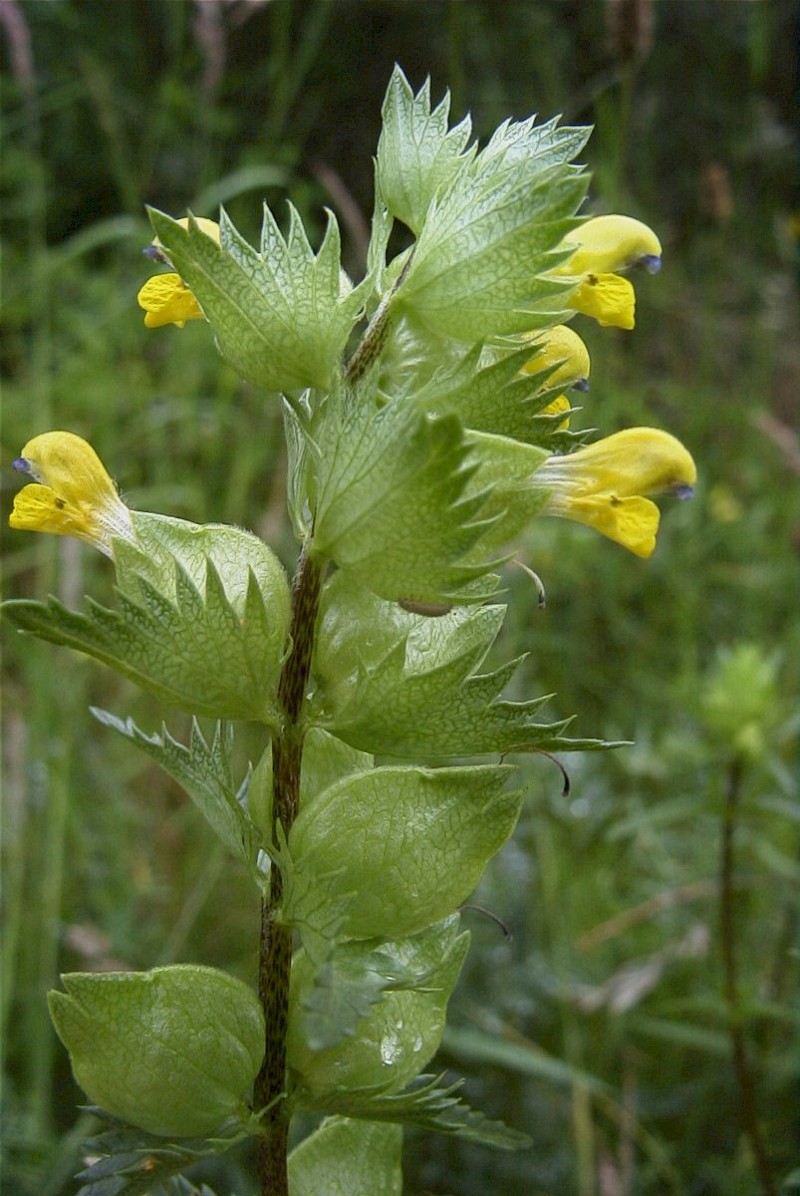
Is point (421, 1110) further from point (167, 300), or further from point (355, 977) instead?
point (167, 300)

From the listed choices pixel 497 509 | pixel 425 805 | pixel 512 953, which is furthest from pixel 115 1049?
pixel 512 953

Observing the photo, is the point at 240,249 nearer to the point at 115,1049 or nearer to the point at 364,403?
the point at 364,403

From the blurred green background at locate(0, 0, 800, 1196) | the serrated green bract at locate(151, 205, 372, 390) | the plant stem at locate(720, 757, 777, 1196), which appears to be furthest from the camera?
the blurred green background at locate(0, 0, 800, 1196)

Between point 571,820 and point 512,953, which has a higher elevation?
point 571,820

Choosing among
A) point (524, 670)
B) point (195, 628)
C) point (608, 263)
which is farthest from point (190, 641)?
point (524, 670)

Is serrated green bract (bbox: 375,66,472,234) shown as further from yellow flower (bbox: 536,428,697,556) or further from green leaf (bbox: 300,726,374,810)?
green leaf (bbox: 300,726,374,810)

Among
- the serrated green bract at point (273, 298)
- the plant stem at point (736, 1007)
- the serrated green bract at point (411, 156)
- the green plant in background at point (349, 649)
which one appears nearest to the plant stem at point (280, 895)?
the green plant in background at point (349, 649)

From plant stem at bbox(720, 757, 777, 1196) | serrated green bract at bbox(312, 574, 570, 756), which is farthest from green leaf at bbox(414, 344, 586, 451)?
plant stem at bbox(720, 757, 777, 1196)

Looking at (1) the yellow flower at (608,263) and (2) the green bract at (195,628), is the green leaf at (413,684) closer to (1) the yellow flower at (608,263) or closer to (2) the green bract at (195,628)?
(2) the green bract at (195,628)
